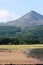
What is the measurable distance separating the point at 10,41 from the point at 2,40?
2061 mm

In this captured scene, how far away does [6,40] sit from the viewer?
198ft

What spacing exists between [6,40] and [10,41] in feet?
3.23

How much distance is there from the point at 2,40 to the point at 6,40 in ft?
4.93

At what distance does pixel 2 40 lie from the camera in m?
59.1

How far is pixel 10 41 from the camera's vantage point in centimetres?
6012
